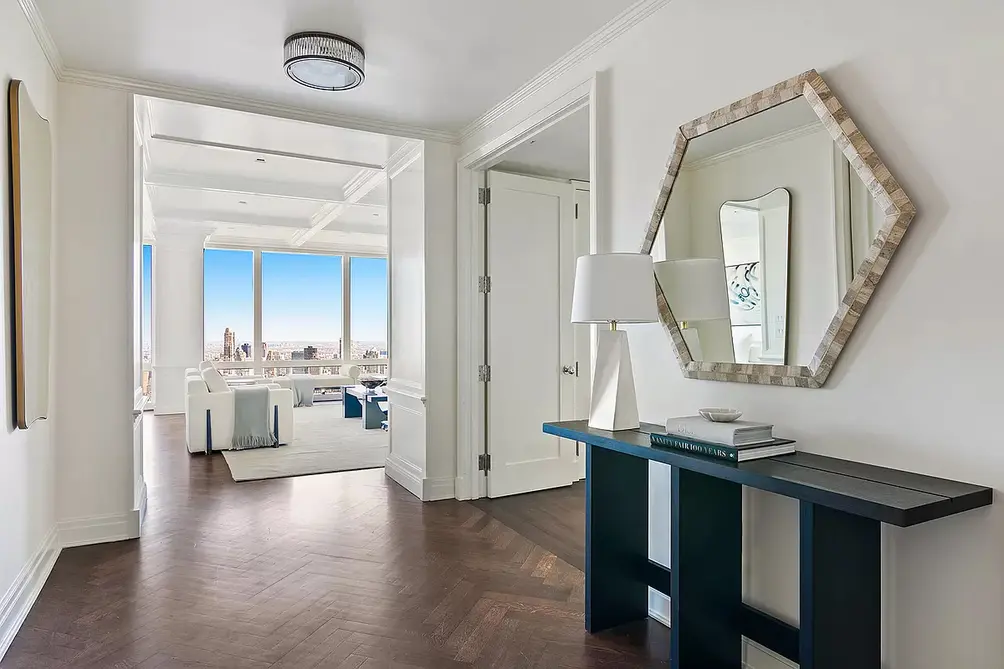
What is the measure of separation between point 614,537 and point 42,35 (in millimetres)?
3557

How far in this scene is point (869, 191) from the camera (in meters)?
1.86

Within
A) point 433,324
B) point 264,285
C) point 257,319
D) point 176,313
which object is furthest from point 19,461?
point 264,285

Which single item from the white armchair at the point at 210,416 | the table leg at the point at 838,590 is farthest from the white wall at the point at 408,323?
the table leg at the point at 838,590

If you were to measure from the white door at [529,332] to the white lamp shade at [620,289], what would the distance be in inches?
88.9

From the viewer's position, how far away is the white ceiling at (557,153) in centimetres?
378

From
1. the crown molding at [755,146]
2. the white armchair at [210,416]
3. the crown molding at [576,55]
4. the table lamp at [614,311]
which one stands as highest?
the crown molding at [576,55]

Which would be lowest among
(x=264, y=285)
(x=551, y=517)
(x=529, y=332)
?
(x=551, y=517)

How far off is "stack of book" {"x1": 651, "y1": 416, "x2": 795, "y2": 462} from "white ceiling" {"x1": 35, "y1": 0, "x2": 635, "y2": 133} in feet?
6.25

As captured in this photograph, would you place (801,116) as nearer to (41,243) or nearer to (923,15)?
(923,15)

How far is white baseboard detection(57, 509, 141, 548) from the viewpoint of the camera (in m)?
3.55

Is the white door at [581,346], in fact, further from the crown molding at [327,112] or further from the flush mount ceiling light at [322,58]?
the flush mount ceiling light at [322,58]

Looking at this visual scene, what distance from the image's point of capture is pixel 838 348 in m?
1.95

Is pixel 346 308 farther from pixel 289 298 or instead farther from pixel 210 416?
pixel 210 416

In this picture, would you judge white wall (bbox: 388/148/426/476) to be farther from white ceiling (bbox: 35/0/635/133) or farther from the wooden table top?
the wooden table top
